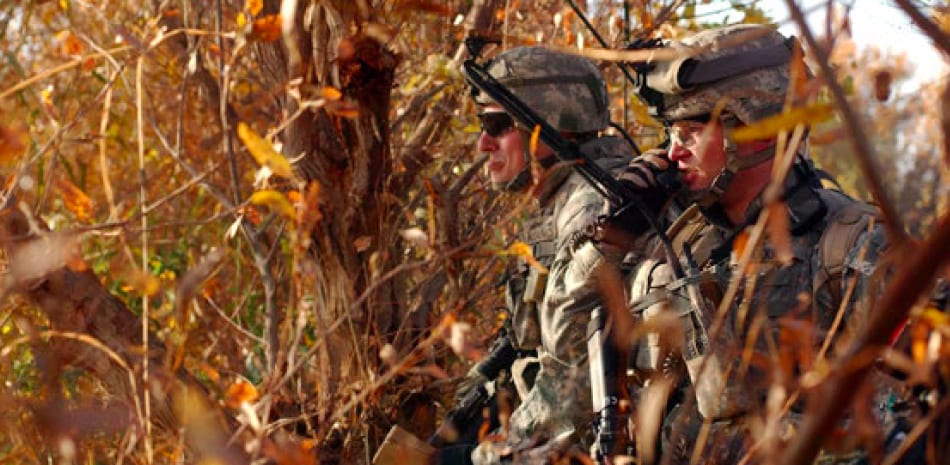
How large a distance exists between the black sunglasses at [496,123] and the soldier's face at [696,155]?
39.6 inches

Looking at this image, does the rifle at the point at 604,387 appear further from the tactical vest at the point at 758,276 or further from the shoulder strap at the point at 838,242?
the shoulder strap at the point at 838,242

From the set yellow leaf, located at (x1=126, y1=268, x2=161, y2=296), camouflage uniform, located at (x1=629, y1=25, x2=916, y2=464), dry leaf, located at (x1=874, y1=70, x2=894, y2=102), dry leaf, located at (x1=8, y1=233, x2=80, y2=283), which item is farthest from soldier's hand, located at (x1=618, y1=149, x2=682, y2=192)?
yellow leaf, located at (x1=126, y1=268, x2=161, y2=296)

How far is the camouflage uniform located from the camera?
3367 millimetres

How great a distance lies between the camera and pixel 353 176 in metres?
5.13

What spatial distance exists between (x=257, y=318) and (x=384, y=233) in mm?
1688

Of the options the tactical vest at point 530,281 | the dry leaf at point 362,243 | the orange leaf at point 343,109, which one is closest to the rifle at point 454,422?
the tactical vest at point 530,281

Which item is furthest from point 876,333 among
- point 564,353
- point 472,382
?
point 472,382

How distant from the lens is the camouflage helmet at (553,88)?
496 centimetres

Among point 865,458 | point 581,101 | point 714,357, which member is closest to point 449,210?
point 581,101

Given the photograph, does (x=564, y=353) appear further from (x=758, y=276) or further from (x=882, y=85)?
(x=882, y=85)

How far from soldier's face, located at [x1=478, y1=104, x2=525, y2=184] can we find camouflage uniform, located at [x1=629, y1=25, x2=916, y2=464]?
0.81 m

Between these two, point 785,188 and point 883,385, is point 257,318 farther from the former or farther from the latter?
point 883,385

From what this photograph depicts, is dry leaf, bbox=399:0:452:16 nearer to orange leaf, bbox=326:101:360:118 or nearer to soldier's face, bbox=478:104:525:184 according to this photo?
orange leaf, bbox=326:101:360:118

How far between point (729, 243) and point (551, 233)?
1091 mm
